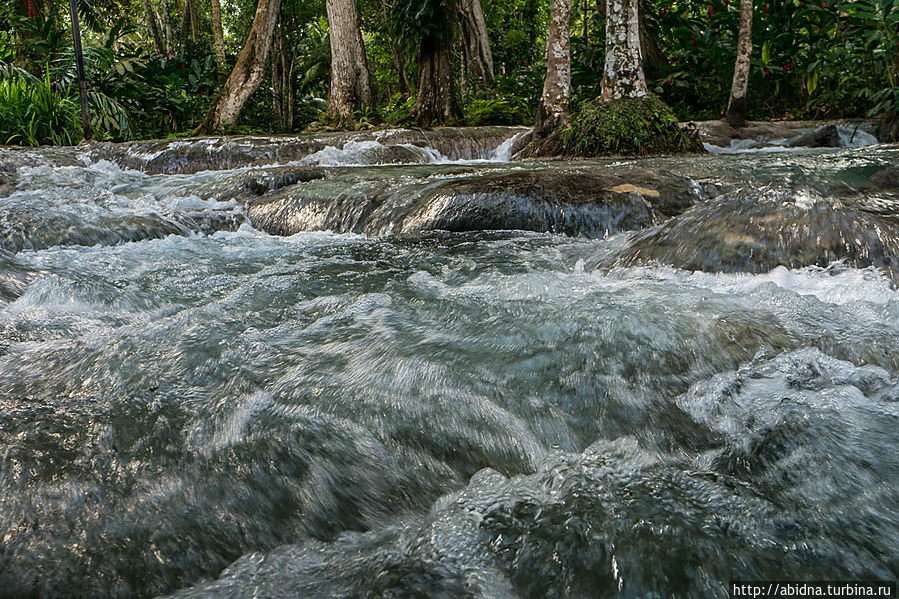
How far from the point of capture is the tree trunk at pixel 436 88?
404 inches

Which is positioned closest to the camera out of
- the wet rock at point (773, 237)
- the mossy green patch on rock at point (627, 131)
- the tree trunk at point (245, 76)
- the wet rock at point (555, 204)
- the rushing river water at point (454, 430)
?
the rushing river water at point (454, 430)

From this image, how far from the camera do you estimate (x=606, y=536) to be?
1348 mm

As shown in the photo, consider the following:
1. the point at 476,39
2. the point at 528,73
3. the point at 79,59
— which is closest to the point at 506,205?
the point at 79,59

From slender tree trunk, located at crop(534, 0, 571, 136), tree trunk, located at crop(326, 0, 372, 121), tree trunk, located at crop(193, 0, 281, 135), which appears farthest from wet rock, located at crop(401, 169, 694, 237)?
tree trunk, located at crop(193, 0, 281, 135)

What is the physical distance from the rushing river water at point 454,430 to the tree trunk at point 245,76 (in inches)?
321

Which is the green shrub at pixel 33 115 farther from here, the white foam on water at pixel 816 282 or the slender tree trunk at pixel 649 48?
the slender tree trunk at pixel 649 48

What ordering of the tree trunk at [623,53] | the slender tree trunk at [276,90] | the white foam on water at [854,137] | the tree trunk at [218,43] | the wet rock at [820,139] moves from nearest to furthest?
the tree trunk at [623,53]
the wet rock at [820,139]
the white foam on water at [854,137]
the tree trunk at [218,43]
the slender tree trunk at [276,90]

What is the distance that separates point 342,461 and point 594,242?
2747mm

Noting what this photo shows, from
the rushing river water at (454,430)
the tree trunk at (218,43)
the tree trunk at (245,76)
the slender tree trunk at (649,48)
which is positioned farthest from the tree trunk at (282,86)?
the rushing river water at (454,430)

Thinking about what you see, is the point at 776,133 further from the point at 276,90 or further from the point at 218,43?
the point at 218,43

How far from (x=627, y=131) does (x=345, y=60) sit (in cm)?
542

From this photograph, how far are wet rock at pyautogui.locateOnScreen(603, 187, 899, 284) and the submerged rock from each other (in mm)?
974

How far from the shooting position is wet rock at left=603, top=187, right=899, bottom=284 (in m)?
2.78

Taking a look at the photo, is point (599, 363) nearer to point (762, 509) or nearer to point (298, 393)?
point (762, 509)
